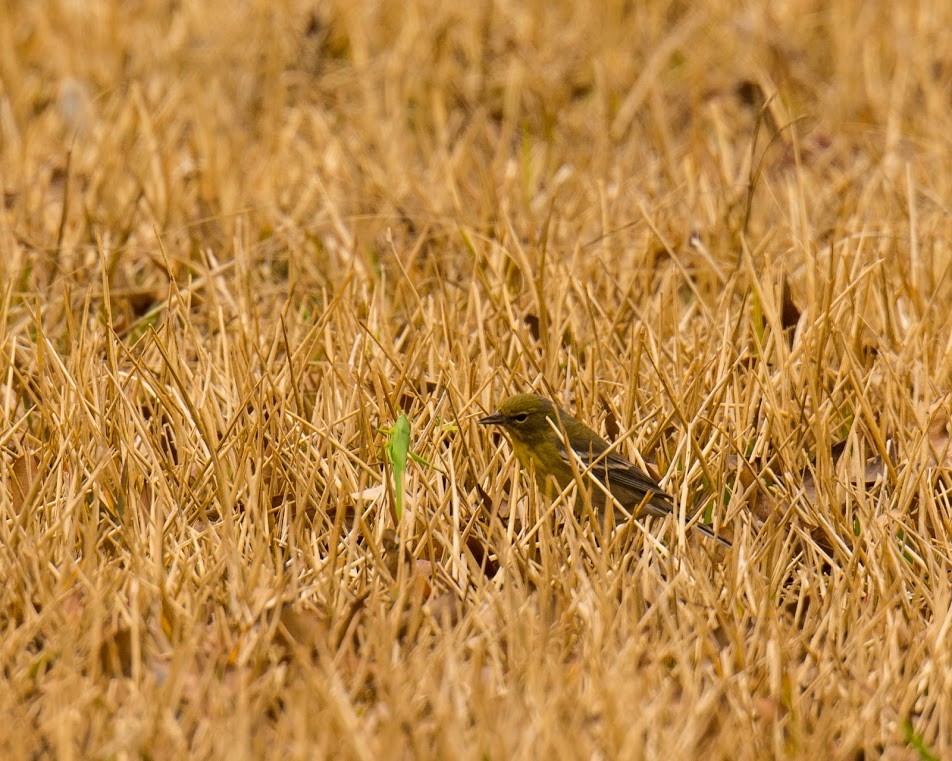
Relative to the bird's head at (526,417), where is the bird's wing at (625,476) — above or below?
below

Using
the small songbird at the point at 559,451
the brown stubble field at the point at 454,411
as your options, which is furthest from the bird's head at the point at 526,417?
the brown stubble field at the point at 454,411

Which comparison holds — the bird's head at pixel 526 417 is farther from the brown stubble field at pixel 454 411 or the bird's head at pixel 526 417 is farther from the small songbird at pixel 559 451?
the brown stubble field at pixel 454 411

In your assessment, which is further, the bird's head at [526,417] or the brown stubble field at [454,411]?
the bird's head at [526,417]

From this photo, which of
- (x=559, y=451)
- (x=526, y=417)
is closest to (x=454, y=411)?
(x=526, y=417)

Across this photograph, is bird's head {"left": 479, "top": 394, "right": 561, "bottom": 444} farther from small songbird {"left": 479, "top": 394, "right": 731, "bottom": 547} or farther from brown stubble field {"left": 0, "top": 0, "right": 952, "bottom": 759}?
brown stubble field {"left": 0, "top": 0, "right": 952, "bottom": 759}

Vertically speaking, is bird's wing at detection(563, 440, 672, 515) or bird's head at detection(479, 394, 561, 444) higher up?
bird's head at detection(479, 394, 561, 444)

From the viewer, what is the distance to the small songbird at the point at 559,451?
3.87 m

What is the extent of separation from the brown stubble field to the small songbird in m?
0.08

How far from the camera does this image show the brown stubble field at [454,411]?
9.59 ft

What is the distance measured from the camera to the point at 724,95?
25.3 feet

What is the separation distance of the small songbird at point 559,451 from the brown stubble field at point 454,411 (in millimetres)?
77

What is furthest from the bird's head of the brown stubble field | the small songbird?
the brown stubble field

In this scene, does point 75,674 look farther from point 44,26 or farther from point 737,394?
point 44,26

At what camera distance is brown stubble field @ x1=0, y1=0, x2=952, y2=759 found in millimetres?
2924
